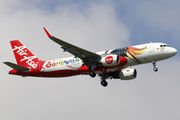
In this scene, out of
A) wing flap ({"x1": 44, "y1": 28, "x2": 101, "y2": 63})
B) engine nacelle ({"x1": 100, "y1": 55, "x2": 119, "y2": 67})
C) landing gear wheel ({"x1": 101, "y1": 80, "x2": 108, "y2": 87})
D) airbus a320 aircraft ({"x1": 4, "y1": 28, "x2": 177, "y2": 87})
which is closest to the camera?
wing flap ({"x1": 44, "y1": 28, "x2": 101, "y2": 63})

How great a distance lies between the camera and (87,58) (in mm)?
48125

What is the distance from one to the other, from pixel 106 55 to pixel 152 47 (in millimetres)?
6638

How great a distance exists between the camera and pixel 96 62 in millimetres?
48000

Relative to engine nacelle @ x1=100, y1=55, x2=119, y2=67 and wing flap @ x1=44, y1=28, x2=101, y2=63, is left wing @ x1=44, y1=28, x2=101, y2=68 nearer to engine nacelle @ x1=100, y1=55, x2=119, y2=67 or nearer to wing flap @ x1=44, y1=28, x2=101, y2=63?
wing flap @ x1=44, y1=28, x2=101, y2=63

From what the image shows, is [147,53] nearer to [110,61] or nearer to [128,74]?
[110,61]

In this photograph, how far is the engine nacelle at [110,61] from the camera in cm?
4625

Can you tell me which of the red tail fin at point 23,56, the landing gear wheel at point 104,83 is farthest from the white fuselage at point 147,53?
the red tail fin at point 23,56

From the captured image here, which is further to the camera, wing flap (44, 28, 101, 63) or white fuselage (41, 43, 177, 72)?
white fuselage (41, 43, 177, 72)

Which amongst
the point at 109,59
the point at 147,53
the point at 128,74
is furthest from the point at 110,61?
the point at 128,74

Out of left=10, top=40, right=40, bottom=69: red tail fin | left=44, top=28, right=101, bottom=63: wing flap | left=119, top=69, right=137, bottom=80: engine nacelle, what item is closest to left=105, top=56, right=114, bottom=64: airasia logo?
left=44, top=28, right=101, bottom=63: wing flap

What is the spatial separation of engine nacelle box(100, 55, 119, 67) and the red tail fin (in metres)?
11.6

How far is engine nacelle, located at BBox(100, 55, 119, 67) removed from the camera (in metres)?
46.2

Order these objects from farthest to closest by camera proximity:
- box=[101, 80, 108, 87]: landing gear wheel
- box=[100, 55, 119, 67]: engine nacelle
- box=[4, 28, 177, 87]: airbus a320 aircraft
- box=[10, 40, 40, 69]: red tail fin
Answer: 1. box=[101, 80, 108, 87]: landing gear wheel
2. box=[10, 40, 40, 69]: red tail fin
3. box=[4, 28, 177, 87]: airbus a320 aircraft
4. box=[100, 55, 119, 67]: engine nacelle

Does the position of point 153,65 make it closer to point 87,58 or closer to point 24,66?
point 87,58
